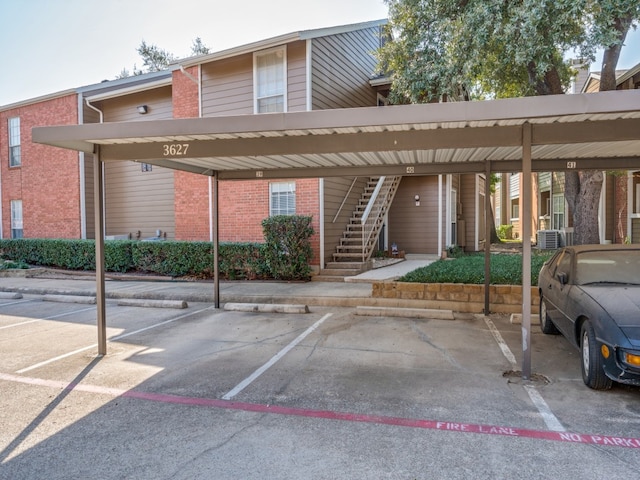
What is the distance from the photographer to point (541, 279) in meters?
6.70

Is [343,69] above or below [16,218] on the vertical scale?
above

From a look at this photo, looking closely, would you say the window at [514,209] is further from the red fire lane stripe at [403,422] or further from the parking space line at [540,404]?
the red fire lane stripe at [403,422]

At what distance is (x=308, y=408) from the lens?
405 centimetres

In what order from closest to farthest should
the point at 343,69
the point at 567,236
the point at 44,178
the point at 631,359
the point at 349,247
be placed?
the point at 631,359
the point at 349,247
the point at 343,69
the point at 44,178
the point at 567,236

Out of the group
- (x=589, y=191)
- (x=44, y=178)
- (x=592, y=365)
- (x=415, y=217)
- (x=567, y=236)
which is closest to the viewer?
(x=592, y=365)

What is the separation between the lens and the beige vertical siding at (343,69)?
40.4 ft

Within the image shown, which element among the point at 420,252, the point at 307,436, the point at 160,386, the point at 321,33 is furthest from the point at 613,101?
the point at 420,252

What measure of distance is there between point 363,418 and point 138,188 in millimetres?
14551

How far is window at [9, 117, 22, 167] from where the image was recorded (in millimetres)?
17700

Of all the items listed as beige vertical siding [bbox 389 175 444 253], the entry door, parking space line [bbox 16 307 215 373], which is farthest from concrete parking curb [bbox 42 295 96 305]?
the entry door

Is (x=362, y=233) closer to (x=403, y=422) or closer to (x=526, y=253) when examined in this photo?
(x=526, y=253)

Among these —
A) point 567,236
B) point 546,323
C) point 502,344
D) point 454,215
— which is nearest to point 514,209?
point 567,236

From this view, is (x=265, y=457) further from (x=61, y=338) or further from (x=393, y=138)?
(x=61, y=338)

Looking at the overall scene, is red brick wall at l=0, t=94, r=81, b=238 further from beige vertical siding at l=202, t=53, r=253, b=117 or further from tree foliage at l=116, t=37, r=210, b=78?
tree foliage at l=116, t=37, r=210, b=78
